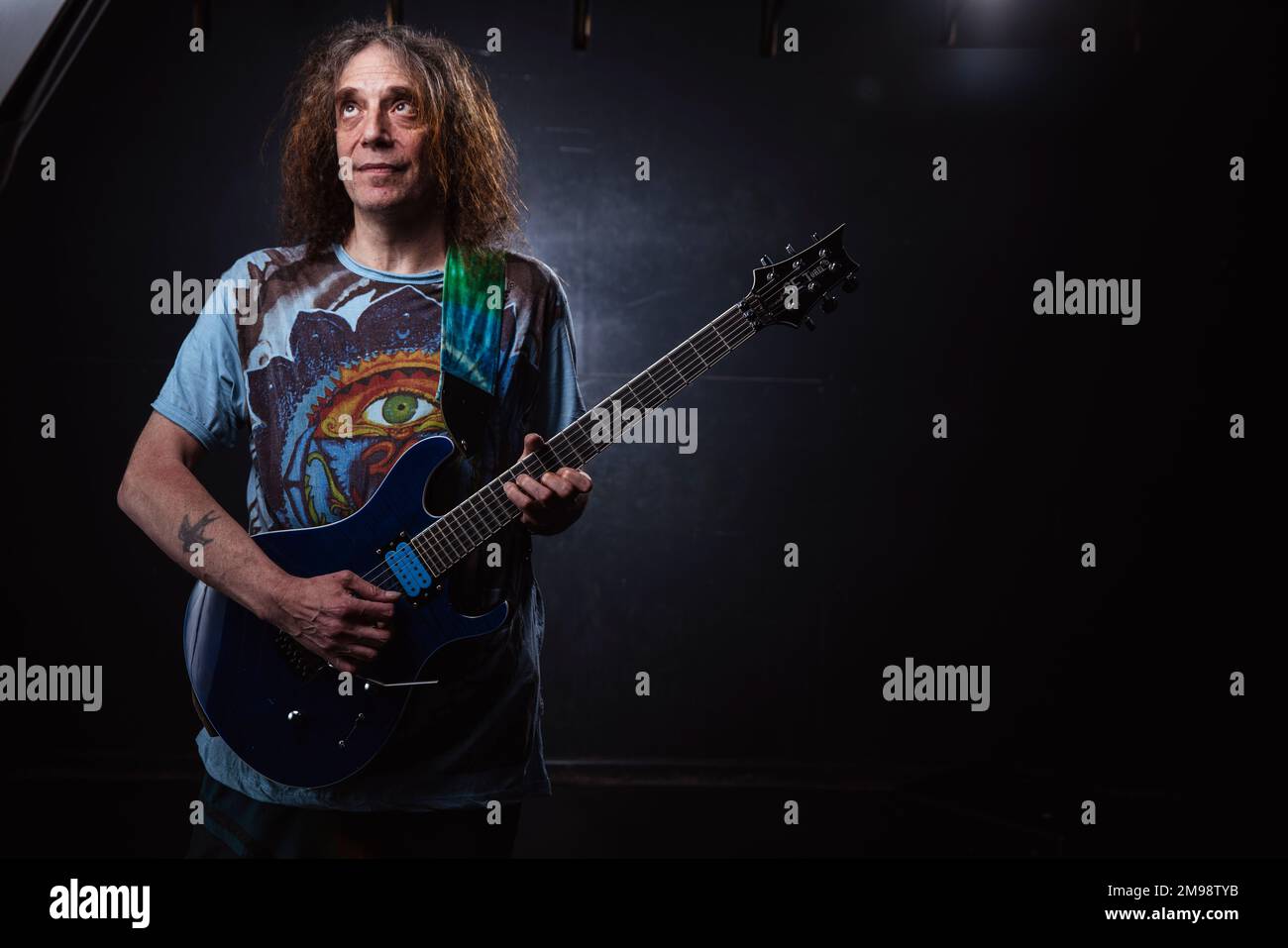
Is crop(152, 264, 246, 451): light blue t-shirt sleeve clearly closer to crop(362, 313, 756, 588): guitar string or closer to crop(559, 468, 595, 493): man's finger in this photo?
crop(362, 313, 756, 588): guitar string

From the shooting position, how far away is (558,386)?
7.00ft

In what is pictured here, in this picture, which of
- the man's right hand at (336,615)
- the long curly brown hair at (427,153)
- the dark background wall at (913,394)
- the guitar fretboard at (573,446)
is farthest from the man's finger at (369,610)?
the dark background wall at (913,394)

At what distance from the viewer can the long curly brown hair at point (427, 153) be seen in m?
2.18

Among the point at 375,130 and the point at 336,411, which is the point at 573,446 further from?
the point at 375,130

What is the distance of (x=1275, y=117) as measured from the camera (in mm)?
3652

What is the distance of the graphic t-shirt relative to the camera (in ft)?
6.45

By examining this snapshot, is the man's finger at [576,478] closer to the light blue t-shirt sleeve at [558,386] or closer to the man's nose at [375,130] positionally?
the light blue t-shirt sleeve at [558,386]

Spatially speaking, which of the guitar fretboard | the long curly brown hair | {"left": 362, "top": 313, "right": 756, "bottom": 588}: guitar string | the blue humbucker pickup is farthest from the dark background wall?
the blue humbucker pickup

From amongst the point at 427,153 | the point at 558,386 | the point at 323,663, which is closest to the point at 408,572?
the point at 323,663

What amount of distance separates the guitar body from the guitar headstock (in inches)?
A: 27.3

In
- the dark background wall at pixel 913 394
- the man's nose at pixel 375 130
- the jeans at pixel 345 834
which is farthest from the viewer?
the dark background wall at pixel 913 394

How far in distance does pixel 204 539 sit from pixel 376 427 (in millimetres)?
359

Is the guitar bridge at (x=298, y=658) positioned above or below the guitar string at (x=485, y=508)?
below
